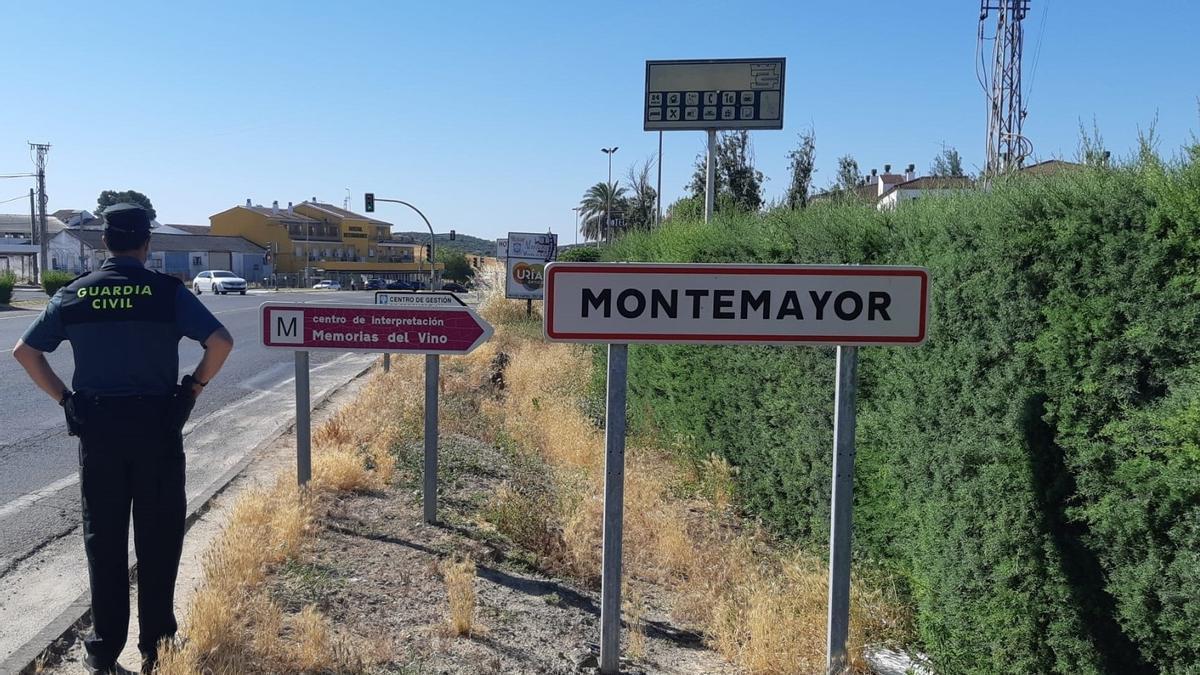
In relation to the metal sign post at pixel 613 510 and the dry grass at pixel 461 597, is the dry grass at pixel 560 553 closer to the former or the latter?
the dry grass at pixel 461 597

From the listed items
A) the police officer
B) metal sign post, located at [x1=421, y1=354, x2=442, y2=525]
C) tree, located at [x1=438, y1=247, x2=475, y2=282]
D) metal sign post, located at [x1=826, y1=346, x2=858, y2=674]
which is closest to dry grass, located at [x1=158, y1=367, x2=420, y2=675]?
Result: the police officer

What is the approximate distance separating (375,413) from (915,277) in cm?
674

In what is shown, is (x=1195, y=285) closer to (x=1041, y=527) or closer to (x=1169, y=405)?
(x=1169, y=405)

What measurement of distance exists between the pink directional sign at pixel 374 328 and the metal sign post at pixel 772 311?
244 cm

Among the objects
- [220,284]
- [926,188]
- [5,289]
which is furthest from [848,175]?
[220,284]

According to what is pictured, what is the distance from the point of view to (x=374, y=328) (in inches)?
236

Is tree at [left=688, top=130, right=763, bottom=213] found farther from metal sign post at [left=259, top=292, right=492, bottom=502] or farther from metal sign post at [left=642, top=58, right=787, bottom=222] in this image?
metal sign post at [left=259, top=292, right=492, bottom=502]

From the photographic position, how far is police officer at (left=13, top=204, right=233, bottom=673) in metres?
3.60

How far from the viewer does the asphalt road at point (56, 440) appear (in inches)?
252

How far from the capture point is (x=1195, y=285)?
8.32 ft

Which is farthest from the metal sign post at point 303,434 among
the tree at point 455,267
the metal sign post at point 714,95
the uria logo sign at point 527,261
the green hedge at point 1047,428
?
the tree at point 455,267

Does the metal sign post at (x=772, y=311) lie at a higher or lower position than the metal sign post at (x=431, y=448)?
A: higher

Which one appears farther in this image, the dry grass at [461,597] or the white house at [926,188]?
the white house at [926,188]

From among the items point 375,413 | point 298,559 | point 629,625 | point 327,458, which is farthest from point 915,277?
point 375,413
